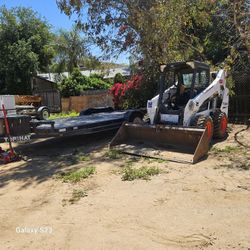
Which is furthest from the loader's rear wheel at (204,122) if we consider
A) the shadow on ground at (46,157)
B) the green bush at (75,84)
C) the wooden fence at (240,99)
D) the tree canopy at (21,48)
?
the tree canopy at (21,48)

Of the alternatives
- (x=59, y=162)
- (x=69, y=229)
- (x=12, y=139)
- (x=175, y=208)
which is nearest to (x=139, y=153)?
(x=59, y=162)

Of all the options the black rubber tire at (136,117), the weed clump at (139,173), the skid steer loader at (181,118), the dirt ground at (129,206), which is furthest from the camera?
the black rubber tire at (136,117)

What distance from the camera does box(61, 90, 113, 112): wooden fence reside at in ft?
Answer: 86.2

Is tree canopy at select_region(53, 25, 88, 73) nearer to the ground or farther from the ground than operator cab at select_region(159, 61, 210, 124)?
farther from the ground

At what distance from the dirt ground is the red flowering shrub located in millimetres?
7966

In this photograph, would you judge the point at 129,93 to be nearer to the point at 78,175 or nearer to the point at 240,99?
the point at 240,99

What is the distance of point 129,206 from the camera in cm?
619

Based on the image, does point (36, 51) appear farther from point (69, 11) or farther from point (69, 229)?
point (69, 229)

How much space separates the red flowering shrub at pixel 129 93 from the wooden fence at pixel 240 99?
4004 mm

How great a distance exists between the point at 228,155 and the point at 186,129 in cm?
117

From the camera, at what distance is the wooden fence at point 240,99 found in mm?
14797

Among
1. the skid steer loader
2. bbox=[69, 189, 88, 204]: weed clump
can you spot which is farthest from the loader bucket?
bbox=[69, 189, 88, 204]: weed clump

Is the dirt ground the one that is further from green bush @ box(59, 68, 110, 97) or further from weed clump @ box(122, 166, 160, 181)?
green bush @ box(59, 68, 110, 97)

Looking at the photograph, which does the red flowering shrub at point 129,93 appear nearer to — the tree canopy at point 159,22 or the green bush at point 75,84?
the tree canopy at point 159,22
